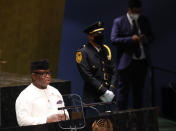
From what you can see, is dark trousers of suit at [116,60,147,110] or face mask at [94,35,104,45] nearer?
face mask at [94,35,104,45]

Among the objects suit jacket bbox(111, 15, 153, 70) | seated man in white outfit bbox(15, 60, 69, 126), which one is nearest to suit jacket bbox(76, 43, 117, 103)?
seated man in white outfit bbox(15, 60, 69, 126)

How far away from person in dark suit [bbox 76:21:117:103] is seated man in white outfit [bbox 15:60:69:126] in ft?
2.65

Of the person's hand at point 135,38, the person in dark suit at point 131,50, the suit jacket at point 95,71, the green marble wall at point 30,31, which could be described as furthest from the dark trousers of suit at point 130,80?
the green marble wall at point 30,31

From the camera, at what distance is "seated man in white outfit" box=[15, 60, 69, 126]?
4695 millimetres

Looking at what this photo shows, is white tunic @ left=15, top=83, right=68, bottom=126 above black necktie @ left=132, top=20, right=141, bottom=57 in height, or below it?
below

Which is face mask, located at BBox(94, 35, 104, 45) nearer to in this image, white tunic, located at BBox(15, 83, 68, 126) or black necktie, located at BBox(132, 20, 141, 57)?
white tunic, located at BBox(15, 83, 68, 126)

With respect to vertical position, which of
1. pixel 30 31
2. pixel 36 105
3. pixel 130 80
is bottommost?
pixel 36 105

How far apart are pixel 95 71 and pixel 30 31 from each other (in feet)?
8.56

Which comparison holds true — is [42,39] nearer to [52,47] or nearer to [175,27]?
[52,47]

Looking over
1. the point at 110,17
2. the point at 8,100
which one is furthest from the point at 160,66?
the point at 8,100

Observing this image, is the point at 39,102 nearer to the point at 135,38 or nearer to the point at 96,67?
the point at 96,67

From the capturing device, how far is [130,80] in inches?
287

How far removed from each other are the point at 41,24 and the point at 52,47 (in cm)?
43

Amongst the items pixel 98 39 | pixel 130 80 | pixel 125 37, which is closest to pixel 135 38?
pixel 125 37
